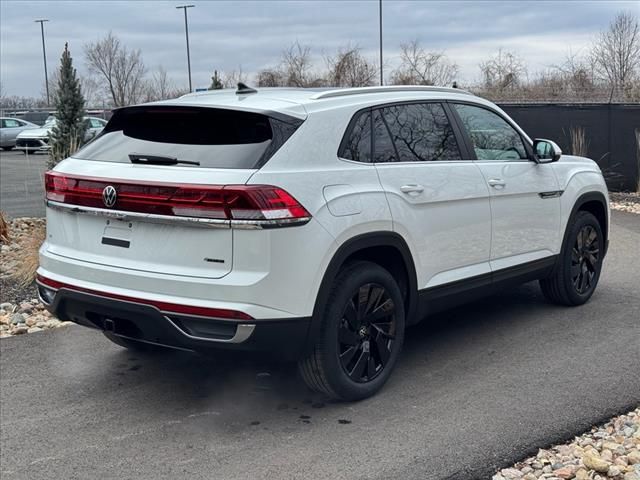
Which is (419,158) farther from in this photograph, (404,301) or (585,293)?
(585,293)

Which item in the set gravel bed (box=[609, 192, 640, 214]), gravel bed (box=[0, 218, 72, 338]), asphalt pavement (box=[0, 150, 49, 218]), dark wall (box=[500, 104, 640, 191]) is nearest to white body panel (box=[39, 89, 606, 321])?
gravel bed (box=[0, 218, 72, 338])

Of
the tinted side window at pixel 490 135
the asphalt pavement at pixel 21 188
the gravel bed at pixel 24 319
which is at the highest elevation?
the tinted side window at pixel 490 135

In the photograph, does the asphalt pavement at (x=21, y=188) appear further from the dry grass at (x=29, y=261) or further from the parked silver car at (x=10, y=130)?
the parked silver car at (x=10, y=130)

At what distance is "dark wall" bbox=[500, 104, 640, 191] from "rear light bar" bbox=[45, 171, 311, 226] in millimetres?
11974

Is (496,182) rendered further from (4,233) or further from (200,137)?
(4,233)

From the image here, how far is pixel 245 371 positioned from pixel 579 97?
64.3 ft

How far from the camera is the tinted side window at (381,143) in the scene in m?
4.83

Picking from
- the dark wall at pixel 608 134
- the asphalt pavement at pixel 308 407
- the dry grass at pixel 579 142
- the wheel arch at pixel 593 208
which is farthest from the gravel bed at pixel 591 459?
the dry grass at pixel 579 142

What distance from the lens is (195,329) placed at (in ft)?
13.5

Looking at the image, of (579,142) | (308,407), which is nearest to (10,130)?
(579,142)

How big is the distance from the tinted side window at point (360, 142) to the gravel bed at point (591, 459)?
6.22 ft

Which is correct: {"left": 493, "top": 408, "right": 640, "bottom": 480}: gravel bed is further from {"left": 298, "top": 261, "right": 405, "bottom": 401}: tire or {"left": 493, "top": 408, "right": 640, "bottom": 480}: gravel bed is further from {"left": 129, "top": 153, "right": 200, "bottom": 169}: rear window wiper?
{"left": 129, "top": 153, "right": 200, "bottom": 169}: rear window wiper

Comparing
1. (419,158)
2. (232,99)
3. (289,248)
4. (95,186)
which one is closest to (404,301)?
(419,158)

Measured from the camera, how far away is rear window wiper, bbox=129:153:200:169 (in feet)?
14.0
